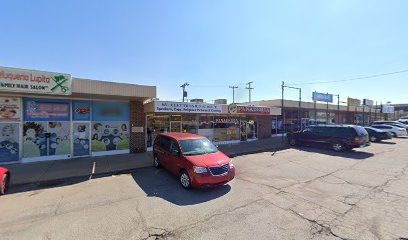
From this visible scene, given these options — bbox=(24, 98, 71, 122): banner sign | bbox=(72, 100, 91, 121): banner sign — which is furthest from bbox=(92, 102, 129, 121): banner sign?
bbox=(24, 98, 71, 122): banner sign

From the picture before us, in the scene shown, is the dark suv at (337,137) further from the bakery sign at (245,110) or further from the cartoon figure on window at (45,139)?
the cartoon figure on window at (45,139)

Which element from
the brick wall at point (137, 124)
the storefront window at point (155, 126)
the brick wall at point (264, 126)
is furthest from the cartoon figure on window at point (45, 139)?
the brick wall at point (264, 126)

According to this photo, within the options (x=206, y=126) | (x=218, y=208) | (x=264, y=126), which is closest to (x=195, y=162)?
(x=218, y=208)

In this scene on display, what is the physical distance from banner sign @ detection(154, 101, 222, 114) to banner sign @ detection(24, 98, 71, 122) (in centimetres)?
497

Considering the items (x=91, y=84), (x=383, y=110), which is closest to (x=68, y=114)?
(x=91, y=84)

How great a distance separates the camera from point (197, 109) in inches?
500

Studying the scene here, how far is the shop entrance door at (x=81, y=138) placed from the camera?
10.9 metres

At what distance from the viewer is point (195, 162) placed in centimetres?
616

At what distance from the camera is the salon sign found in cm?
776

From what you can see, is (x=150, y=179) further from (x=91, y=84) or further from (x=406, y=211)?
(x=406, y=211)

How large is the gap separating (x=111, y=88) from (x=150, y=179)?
17.7 ft

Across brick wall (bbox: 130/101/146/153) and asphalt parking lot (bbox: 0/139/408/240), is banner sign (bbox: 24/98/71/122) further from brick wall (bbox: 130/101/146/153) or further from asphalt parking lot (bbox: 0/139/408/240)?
asphalt parking lot (bbox: 0/139/408/240)

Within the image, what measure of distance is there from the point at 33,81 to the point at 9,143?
3.91 m

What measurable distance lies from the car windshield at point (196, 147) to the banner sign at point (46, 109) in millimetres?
7737
